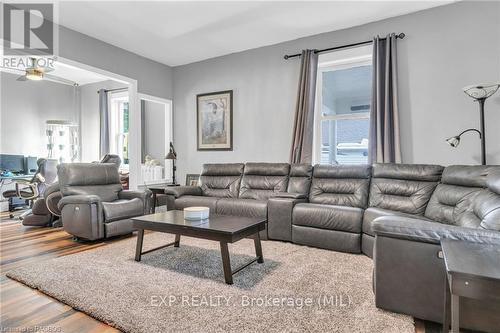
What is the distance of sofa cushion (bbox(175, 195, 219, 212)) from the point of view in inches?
151

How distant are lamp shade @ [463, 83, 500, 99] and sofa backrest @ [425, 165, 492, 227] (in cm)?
77

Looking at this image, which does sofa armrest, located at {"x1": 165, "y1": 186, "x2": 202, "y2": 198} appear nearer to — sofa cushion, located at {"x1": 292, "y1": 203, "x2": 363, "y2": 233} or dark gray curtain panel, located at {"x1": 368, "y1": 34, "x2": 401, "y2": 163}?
sofa cushion, located at {"x1": 292, "y1": 203, "x2": 363, "y2": 233}

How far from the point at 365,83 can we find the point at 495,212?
2700 mm

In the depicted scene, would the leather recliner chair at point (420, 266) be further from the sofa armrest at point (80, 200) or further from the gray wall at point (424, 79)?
the sofa armrest at point (80, 200)

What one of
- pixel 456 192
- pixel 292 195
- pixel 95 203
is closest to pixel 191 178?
pixel 95 203

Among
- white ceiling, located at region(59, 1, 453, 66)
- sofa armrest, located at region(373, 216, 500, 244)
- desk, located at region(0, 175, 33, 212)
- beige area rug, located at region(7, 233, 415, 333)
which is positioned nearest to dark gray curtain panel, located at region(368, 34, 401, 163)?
white ceiling, located at region(59, 1, 453, 66)

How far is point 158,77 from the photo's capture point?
546cm

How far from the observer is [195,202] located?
392cm

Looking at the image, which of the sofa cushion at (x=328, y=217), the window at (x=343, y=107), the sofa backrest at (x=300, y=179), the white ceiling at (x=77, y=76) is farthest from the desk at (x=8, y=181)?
the window at (x=343, y=107)

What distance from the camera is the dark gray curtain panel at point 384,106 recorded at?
3.61 meters

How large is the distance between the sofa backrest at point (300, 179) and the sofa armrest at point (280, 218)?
37 centimetres

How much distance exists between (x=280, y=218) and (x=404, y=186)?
56.9 inches

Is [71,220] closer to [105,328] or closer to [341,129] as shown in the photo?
[105,328]

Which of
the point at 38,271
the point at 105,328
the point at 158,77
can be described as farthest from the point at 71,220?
the point at 158,77
